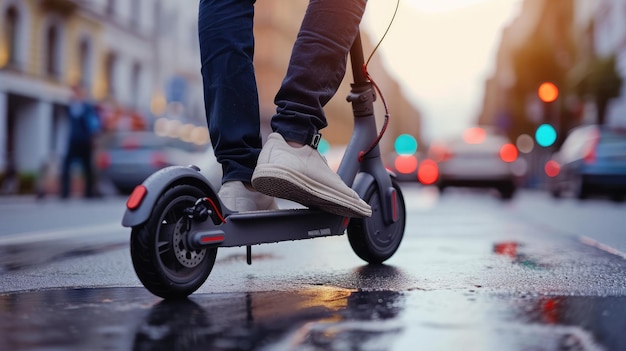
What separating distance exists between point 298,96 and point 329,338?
51.0 inches

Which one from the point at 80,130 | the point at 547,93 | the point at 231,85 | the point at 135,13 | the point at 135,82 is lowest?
the point at 231,85

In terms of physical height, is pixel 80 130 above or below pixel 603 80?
below

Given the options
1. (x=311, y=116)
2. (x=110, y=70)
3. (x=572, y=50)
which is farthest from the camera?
(x=572, y=50)

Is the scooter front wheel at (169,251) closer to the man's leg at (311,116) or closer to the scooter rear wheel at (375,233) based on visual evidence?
the man's leg at (311,116)

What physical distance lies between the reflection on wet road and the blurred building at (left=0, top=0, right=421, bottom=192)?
48.4 feet

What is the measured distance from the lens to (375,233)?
3.96 metres

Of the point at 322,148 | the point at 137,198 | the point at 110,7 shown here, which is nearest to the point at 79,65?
the point at 110,7

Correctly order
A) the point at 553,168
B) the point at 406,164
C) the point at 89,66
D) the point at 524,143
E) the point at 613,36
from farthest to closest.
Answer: the point at 524,143 < the point at 613,36 < the point at 406,164 < the point at 89,66 < the point at 553,168

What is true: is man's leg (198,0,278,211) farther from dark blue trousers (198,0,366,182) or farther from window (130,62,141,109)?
window (130,62,141,109)

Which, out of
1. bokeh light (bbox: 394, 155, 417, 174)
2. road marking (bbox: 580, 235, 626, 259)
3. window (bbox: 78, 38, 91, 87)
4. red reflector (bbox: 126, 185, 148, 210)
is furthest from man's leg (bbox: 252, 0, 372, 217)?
bokeh light (bbox: 394, 155, 417, 174)

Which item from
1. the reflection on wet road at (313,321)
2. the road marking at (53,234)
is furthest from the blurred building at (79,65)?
the reflection on wet road at (313,321)

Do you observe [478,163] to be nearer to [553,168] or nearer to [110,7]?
[553,168]

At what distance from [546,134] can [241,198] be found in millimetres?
18735

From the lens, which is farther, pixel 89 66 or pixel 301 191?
pixel 89 66
